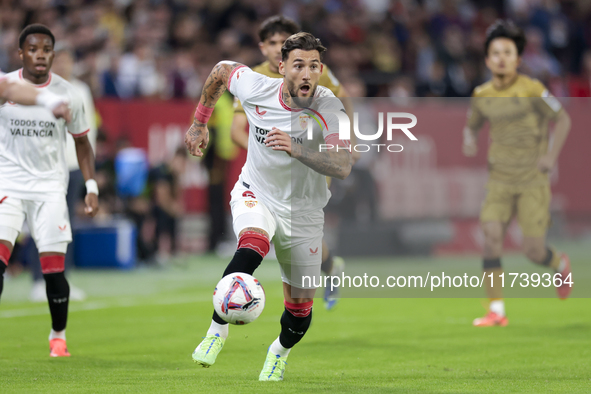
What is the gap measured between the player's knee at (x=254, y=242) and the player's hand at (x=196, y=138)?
32.3 inches

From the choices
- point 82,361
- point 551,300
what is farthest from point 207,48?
point 82,361

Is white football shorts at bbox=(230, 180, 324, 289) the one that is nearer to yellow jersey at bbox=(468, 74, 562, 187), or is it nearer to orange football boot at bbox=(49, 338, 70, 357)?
orange football boot at bbox=(49, 338, 70, 357)

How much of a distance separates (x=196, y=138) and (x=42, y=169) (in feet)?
5.12

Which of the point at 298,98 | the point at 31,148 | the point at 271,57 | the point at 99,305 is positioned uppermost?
the point at 271,57

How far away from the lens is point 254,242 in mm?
5566

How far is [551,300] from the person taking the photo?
11672 mm

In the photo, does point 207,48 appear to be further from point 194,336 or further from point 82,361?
point 82,361

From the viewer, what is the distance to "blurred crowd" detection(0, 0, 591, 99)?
52.4ft

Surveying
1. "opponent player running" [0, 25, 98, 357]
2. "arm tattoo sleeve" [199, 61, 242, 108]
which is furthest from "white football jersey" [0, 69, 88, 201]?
"arm tattoo sleeve" [199, 61, 242, 108]

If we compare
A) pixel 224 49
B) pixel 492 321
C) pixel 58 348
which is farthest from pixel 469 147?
pixel 224 49

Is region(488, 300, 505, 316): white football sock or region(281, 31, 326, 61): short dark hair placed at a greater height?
region(281, 31, 326, 61): short dark hair

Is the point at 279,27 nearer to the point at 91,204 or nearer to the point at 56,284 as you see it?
the point at 91,204

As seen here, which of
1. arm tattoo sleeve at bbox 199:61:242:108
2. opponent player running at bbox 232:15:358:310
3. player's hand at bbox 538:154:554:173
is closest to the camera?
arm tattoo sleeve at bbox 199:61:242:108

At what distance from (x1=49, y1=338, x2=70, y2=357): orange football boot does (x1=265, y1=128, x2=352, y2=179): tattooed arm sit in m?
2.76
